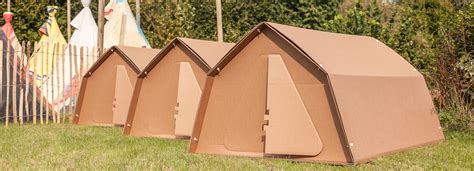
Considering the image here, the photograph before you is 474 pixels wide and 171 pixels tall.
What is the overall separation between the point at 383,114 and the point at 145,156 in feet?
9.18

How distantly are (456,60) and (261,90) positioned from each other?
540 cm

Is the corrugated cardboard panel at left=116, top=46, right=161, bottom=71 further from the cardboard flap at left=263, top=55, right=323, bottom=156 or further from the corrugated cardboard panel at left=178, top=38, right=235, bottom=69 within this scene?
the cardboard flap at left=263, top=55, right=323, bottom=156

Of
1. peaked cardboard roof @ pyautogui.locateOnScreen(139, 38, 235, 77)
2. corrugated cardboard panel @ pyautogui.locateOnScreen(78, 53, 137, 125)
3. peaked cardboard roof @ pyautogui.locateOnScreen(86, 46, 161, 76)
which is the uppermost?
peaked cardboard roof @ pyautogui.locateOnScreen(139, 38, 235, 77)

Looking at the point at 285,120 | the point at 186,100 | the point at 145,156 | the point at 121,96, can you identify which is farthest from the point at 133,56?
the point at 285,120

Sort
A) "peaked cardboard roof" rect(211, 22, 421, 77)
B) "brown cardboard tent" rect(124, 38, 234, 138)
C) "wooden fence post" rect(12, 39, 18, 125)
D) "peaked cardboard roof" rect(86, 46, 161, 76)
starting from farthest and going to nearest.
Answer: "wooden fence post" rect(12, 39, 18, 125) → "peaked cardboard roof" rect(86, 46, 161, 76) → "brown cardboard tent" rect(124, 38, 234, 138) → "peaked cardboard roof" rect(211, 22, 421, 77)

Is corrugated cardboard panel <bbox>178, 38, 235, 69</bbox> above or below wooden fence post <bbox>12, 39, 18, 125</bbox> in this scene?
above

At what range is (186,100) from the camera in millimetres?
9062

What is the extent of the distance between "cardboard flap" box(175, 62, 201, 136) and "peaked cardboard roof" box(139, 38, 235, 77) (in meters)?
A: 0.25

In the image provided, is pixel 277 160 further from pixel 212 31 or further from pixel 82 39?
pixel 212 31

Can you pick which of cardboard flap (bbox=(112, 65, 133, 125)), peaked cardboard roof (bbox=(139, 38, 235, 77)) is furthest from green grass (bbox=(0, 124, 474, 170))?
cardboard flap (bbox=(112, 65, 133, 125))

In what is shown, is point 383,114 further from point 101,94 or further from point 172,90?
point 101,94

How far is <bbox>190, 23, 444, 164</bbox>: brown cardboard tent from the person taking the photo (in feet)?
21.6

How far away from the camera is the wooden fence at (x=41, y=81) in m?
11.1

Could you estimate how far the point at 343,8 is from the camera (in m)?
28.3
